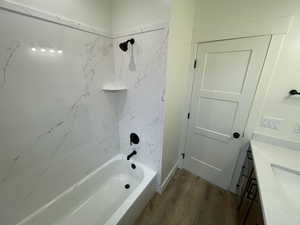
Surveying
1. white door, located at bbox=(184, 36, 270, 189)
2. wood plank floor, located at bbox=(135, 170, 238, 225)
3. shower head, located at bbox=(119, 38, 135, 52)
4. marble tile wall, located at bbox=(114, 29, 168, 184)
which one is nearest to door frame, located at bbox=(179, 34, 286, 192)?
white door, located at bbox=(184, 36, 270, 189)

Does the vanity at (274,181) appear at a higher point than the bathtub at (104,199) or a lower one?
higher

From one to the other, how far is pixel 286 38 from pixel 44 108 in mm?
2319

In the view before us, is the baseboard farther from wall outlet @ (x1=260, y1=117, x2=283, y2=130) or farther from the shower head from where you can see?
the shower head

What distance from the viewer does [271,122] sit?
1374 millimetres

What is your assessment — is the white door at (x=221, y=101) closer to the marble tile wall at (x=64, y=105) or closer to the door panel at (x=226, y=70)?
the door panel at (x=226, y=70)

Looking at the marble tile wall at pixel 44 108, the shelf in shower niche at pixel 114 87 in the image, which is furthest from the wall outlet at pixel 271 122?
the marble tile wall at pixel 44 108

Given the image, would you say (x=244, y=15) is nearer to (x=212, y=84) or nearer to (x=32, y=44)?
(x=212, y=84)

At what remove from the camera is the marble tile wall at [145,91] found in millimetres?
1360

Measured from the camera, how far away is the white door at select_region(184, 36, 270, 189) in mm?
1371

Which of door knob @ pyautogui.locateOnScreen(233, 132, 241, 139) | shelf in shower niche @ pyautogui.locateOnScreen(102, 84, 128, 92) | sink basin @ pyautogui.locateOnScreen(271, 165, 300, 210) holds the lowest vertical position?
sink basin @ pyautogui.locateOnScreen(271, 165, 300, 210)

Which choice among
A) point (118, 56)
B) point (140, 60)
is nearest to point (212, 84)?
point (140, 60)

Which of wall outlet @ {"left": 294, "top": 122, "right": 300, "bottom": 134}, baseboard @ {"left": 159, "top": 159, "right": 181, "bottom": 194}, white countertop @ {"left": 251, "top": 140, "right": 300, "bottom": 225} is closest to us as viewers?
white countertop @ {"left": 251, "top": 140, "right": 300, "bottom": 225}

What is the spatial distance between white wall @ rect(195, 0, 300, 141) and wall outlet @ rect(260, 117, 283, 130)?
1.3 inches

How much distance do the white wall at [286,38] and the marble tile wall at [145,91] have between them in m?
0.72
